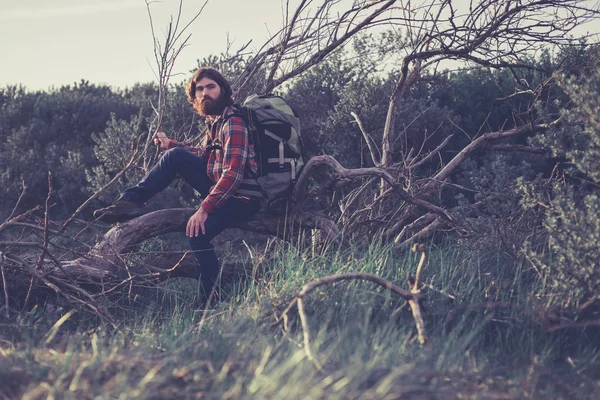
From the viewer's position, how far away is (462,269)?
4406 millimetres

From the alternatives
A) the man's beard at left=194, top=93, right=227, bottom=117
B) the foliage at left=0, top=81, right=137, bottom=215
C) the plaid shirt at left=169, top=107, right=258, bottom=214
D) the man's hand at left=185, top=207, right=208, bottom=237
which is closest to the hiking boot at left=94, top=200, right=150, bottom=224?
the man's hand at left=185, top=207, right=208, bottom=237

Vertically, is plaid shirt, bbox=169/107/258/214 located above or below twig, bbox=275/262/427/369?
above

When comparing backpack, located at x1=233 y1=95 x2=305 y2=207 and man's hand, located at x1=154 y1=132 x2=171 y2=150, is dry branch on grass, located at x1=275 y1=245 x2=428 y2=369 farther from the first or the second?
man's hand, located at x1=154 y1=132 x2=171 y2=150

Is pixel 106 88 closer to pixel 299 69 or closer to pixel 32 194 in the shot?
pixel 32 194

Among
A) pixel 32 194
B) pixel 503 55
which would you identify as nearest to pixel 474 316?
pixel 503 55

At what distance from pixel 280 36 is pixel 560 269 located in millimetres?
3175

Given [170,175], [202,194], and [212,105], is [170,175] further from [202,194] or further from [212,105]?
[212,105]

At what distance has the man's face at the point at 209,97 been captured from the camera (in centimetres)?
477

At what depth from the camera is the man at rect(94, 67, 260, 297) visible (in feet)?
14.6

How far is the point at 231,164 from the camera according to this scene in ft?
14.6

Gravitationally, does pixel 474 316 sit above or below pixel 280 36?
below

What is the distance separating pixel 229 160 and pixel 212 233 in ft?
1.87

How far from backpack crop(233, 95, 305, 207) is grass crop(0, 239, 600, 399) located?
613 millimetres

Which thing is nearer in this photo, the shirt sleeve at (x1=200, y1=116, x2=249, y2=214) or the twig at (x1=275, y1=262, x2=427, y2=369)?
the twig at (x1=275, y1=262, x2=427, y2=369)
